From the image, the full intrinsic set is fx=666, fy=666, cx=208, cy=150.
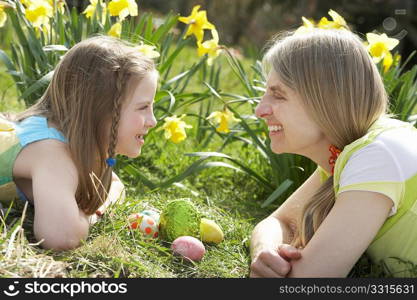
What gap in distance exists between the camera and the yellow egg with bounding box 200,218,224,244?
2320mm

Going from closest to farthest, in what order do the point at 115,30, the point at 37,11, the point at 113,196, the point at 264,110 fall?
the point at 264,110 < the point at 113,196 < the point at 37,11 < the point at 115,30

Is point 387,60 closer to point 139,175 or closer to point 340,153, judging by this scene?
point 340,153

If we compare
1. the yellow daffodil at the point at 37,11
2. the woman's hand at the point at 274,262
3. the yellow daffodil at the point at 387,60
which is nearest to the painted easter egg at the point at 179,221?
the woman's hand at the point at 274,262

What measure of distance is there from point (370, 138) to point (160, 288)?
0.75m

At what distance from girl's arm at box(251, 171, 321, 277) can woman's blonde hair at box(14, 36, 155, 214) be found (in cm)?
55

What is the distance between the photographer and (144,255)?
2121 mm

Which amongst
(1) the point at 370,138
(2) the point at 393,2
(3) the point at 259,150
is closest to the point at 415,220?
(1) the point at 370,138

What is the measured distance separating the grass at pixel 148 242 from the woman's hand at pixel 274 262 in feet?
0.51

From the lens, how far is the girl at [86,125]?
85.8 inches

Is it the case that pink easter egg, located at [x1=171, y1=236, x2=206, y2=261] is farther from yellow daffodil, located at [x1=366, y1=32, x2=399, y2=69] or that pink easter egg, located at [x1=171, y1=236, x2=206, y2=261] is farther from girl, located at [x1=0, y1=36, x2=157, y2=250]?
yellow daffodil, located at [x1=366, y1=32, x2=399, y2=69]

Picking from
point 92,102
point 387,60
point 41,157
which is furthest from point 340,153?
point 387,60

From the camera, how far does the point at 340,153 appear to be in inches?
80.7

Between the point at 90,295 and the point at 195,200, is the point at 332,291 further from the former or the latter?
the point at 195,200

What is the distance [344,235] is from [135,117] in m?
0.83
